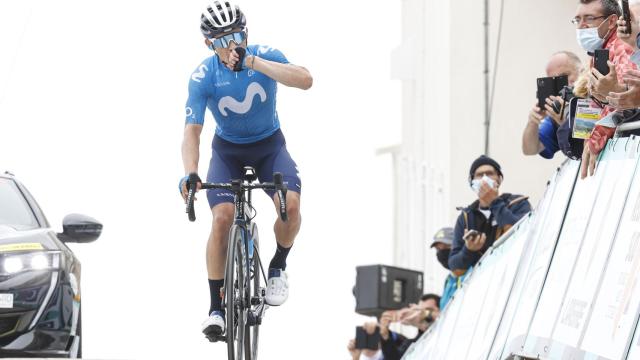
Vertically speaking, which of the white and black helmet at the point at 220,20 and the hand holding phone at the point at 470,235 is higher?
the white and black helmet at the point at 220,20

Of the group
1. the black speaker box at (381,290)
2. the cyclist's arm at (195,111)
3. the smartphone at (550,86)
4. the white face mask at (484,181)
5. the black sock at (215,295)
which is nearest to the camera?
the black sock at (215,295)

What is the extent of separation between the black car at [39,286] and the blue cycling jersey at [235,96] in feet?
3.51

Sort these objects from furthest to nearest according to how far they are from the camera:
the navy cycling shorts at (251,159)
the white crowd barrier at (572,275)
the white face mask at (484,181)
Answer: the white face mask at (484,181), the navy cycling shorts at (251,159), the white crowd barrier at (572,275)

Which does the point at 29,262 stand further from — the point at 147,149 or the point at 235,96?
the point at 147,149

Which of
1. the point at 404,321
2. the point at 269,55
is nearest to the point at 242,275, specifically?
the point at 269,55

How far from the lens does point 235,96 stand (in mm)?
10758

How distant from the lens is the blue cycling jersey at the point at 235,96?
1072 centimetres

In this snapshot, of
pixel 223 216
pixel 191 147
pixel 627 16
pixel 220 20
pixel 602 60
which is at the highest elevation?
pixel 627 16

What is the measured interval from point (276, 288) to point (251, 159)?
34.6 inches

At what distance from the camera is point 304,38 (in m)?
31.9

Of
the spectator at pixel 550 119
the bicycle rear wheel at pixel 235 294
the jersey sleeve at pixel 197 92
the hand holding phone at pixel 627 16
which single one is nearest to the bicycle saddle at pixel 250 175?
the jersey sleeve at pixel 197 92

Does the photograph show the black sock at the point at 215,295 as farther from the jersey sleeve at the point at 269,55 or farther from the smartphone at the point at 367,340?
the smartphone at the point at 367,340

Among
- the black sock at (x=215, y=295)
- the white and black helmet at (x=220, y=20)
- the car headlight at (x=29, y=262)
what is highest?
the white and black helmet at (x=220, y=20)

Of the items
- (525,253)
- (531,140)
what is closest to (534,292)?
(525,253)
